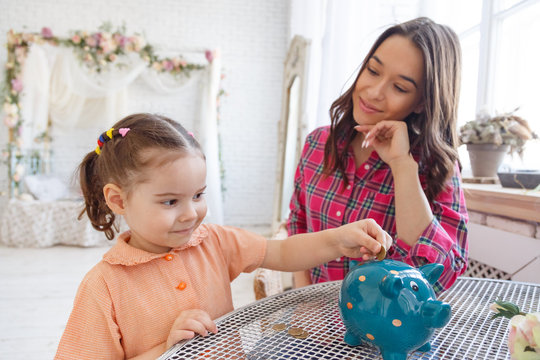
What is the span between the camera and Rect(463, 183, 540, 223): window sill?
4.27 feet

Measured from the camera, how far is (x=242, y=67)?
247 inches

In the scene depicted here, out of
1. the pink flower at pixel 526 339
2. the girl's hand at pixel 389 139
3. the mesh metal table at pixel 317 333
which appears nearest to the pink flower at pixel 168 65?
the girl's hand at pixel 389 139

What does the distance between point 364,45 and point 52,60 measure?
4903 millimetres

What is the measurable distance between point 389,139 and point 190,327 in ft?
2.55

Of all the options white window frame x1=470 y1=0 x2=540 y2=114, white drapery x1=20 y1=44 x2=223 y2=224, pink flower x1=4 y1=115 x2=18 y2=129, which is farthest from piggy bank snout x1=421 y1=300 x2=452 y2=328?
pink flower x1=4 y1=115 x2=18 y2=129

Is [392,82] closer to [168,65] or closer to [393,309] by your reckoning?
[393,309]

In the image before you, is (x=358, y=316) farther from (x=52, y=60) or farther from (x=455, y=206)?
(x=52, y=60)

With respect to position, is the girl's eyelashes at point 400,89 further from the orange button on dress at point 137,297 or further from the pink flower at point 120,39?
the pink flower at point 120,39

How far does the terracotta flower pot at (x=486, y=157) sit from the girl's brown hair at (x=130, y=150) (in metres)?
1.48

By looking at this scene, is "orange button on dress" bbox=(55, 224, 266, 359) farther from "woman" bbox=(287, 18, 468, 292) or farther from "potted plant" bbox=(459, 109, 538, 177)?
"potted plant" bbox=(459, 109, 538, 177)

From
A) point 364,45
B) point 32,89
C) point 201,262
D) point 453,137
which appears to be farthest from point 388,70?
point 32,89

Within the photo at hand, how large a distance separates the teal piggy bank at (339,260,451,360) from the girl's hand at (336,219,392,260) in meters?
0.14

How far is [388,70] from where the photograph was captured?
1.13 metres

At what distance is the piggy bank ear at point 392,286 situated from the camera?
60 centimetres
